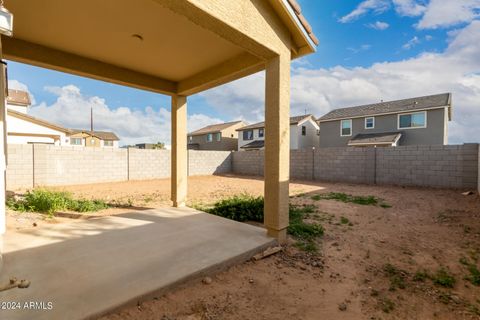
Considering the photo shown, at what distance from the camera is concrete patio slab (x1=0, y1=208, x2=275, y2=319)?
6.46 ft

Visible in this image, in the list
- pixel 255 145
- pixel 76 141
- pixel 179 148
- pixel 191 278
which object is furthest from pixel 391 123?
pixel 76 141

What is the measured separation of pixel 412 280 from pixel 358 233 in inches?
62.9

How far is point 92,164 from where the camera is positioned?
11445mm

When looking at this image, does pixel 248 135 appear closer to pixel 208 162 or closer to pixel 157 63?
pixel 208 162

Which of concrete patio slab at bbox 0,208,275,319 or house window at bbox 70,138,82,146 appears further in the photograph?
house window at bbox 70,138,82,146

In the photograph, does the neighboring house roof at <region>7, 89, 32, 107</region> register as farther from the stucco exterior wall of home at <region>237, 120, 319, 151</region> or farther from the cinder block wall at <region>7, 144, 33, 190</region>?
the stucco exterior wall of home at <region>237, 120, 319, 151</region>

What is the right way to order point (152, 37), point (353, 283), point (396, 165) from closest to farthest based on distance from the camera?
point (353, 283)
point (152, 37)
point (396, 165)

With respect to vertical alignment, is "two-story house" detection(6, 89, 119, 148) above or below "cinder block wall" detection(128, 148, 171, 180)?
above

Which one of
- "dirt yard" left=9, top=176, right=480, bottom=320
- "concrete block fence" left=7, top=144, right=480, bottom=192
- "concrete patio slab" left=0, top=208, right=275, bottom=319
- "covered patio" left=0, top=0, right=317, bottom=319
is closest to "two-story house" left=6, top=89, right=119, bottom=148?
"concrete block fence" left=7, top=144, right=480, bottom=192

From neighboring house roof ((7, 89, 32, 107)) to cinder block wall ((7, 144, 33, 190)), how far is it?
14060 mm

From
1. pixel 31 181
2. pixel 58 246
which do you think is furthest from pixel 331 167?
pixel 31 181

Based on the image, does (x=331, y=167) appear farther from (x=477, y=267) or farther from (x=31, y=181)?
(x=31, y=181)

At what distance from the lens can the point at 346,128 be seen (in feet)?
66.3

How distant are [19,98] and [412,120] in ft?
106
